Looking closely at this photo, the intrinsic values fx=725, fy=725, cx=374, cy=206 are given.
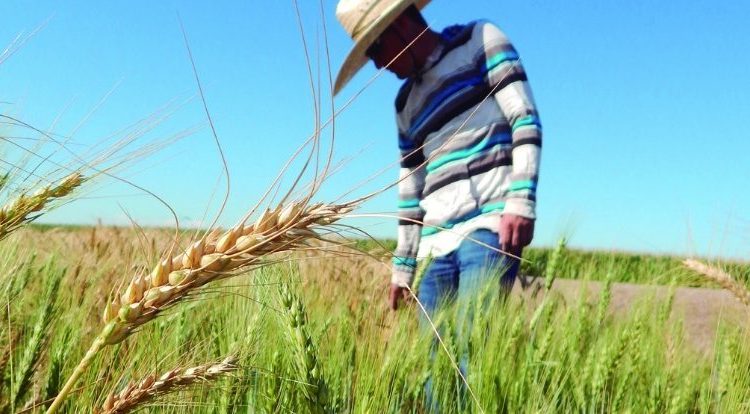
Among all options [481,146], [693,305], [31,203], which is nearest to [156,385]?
[31,203]

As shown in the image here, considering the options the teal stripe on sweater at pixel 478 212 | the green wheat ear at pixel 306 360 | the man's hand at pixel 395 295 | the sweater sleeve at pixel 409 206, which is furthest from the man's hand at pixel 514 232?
the green wheat ear at pixel 306 360

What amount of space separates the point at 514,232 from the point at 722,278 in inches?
29.1

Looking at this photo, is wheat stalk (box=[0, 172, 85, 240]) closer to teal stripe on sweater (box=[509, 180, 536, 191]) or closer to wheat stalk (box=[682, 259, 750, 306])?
teal stripe on sweater (box=[509, 180, 536, 191])

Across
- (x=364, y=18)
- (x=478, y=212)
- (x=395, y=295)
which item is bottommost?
(x=395, y=295)

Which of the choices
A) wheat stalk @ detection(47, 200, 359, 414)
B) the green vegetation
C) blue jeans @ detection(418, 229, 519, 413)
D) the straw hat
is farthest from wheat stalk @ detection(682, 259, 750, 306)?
wheat stalk @ detection(47, 200, 359, 414)

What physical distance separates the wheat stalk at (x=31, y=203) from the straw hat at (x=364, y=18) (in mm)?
1269

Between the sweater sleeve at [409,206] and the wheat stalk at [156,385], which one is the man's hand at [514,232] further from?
the wheat stalk at [156,385]

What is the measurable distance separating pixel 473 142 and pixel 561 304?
880 millimetres

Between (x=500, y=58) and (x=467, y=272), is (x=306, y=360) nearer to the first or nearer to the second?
(x=467, y=272)

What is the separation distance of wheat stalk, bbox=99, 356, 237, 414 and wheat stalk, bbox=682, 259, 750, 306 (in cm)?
184

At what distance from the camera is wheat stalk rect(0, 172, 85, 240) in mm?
1136

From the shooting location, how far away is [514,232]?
2158 millimetres

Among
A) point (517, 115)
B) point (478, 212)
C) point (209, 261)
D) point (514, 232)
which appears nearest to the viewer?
point (209, 261)

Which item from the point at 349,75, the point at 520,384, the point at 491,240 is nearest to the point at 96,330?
the point at 520,384
